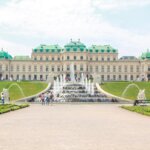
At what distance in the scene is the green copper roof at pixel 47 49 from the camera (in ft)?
321

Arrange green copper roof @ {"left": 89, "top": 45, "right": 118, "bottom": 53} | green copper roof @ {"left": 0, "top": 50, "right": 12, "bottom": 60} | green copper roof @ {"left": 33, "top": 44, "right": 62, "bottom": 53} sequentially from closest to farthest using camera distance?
green copper roof @ {"left": 0, "top": 50, "right": 12, "bottom": 60} < green copper roof @ {"left": 33, "top": 44, "right": 62, "bottom": 53} < green copper roof @ {"left": 89, "top": 45, "right": 118, "bottom": 53}

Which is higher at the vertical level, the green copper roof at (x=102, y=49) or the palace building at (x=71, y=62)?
the green copper roof at (x=102, y=49)

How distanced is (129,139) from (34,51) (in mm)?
87686

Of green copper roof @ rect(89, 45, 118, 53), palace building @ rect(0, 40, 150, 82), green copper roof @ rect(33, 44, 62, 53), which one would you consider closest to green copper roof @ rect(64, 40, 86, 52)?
palace building @ rect(0, 40, 150, 82)

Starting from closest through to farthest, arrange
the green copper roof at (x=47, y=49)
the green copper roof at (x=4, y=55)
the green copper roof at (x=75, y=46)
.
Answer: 1. the green copper roof at (x=75, y=46)
2. the green copper roof at (x=4, y=55)
3. the green copper roof at (x=47, y=49)

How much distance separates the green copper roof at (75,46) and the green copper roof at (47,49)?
8.54 feet

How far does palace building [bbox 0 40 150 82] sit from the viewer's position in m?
96.6

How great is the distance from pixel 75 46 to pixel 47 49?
6715 mm

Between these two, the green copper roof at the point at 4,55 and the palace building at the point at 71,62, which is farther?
the green copper roof at the point at 4,55

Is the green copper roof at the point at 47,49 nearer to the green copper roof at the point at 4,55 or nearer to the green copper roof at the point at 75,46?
the green copper roof at the point at 75,46

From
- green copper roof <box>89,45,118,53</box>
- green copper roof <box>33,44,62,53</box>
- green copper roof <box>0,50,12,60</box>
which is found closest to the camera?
green copper roof <box>0,50,12,60</box>

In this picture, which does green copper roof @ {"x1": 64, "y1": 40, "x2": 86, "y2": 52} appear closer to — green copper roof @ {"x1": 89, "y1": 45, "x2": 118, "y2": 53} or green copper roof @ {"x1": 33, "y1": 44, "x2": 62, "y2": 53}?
green copper roof @ {"x1": 89, "y1": 45, "x2": 118, "y2": 53}

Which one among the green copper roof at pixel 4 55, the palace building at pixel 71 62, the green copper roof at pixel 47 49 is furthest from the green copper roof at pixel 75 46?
the green copper roof at pixel 4 55

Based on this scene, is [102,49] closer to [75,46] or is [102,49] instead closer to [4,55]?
[75,46]
